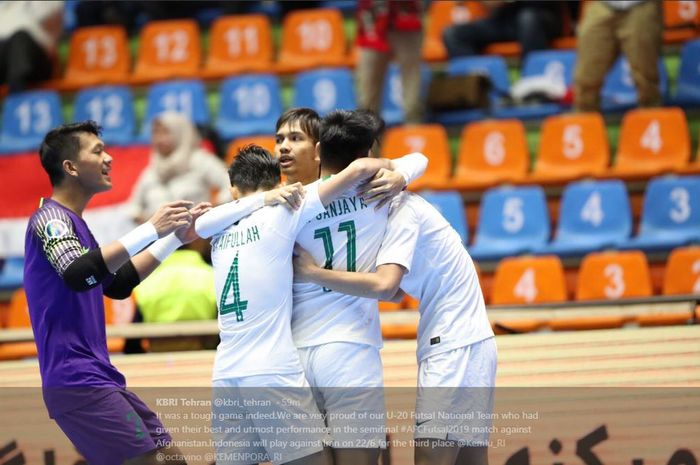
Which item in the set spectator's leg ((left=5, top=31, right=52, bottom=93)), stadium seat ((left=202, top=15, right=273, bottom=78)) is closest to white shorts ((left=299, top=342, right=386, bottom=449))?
stadium seat ((left=202, top=15, right=273, bottom=78))

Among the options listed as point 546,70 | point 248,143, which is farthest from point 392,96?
point 248,143

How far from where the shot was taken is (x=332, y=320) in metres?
4.02

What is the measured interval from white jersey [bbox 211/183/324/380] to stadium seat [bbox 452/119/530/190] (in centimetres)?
445

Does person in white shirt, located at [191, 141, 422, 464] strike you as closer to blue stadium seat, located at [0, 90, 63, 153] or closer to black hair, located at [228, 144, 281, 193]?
black hair, located at [228, 144, 281, 193]

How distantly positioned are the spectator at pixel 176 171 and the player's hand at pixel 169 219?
3707mm

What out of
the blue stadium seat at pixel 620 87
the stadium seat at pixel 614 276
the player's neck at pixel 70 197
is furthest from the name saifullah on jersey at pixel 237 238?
the blue stadium seat at pixel 620 87

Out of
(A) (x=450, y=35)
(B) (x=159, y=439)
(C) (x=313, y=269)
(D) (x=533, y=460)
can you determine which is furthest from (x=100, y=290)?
(A) (x=450, y=35)

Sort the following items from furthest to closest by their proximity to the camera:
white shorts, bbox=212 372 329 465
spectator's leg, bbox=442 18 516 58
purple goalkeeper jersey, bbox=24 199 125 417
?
spectator's leg, bbox=442 18 516 58
purple goalkeeper jersey, bbox=24 199 125 417
white shorts, bbox=212 372 329 465

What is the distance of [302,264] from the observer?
4.04m

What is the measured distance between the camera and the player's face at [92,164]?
4.33m

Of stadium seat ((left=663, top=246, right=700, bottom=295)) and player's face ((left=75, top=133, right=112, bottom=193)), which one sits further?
stadium seat ((left=663, top=246, right=700, bottom=295))

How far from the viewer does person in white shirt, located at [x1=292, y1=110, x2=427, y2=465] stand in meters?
3.95

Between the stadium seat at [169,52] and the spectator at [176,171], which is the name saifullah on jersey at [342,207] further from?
the stadium seat at [169,52]

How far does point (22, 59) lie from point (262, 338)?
6.84 metres
